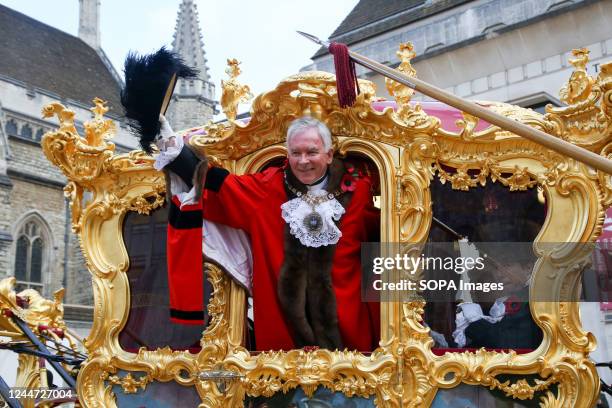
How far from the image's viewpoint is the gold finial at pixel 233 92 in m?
3.91

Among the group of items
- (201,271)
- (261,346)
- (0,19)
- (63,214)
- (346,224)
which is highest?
(0,19)

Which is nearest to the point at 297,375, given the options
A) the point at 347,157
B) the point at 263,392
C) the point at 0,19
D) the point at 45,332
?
the point at 263,392

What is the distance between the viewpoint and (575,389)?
10.8 feet

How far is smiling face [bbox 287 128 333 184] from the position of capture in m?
3.57

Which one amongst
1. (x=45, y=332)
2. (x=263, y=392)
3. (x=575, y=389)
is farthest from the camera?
(x=45, y=332)

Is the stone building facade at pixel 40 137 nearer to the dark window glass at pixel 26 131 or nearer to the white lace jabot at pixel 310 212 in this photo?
the dark window glass at pixel 26 131

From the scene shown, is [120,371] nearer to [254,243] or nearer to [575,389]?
[254,243]

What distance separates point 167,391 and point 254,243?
35.0 inches

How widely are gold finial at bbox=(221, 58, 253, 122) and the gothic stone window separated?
77.5 feet

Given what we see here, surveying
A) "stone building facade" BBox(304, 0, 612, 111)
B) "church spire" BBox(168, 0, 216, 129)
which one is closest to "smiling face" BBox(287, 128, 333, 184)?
"stone building facade" BBox(304, 0, 612, 111)

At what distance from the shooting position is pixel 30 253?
26.4 metres

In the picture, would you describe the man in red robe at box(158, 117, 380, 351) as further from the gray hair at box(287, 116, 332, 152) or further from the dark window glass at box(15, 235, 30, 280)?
the dark window glass at box(15, 235, 30, 280)

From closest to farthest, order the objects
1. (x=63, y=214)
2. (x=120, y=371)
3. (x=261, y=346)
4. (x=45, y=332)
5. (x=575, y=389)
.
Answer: (x=575, y=389) → (x=261, y=346) → (x=120, y=371) → (x=45, y=332) → (x=63, y=214)

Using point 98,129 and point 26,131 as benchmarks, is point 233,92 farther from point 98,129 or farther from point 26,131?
point 26,131
